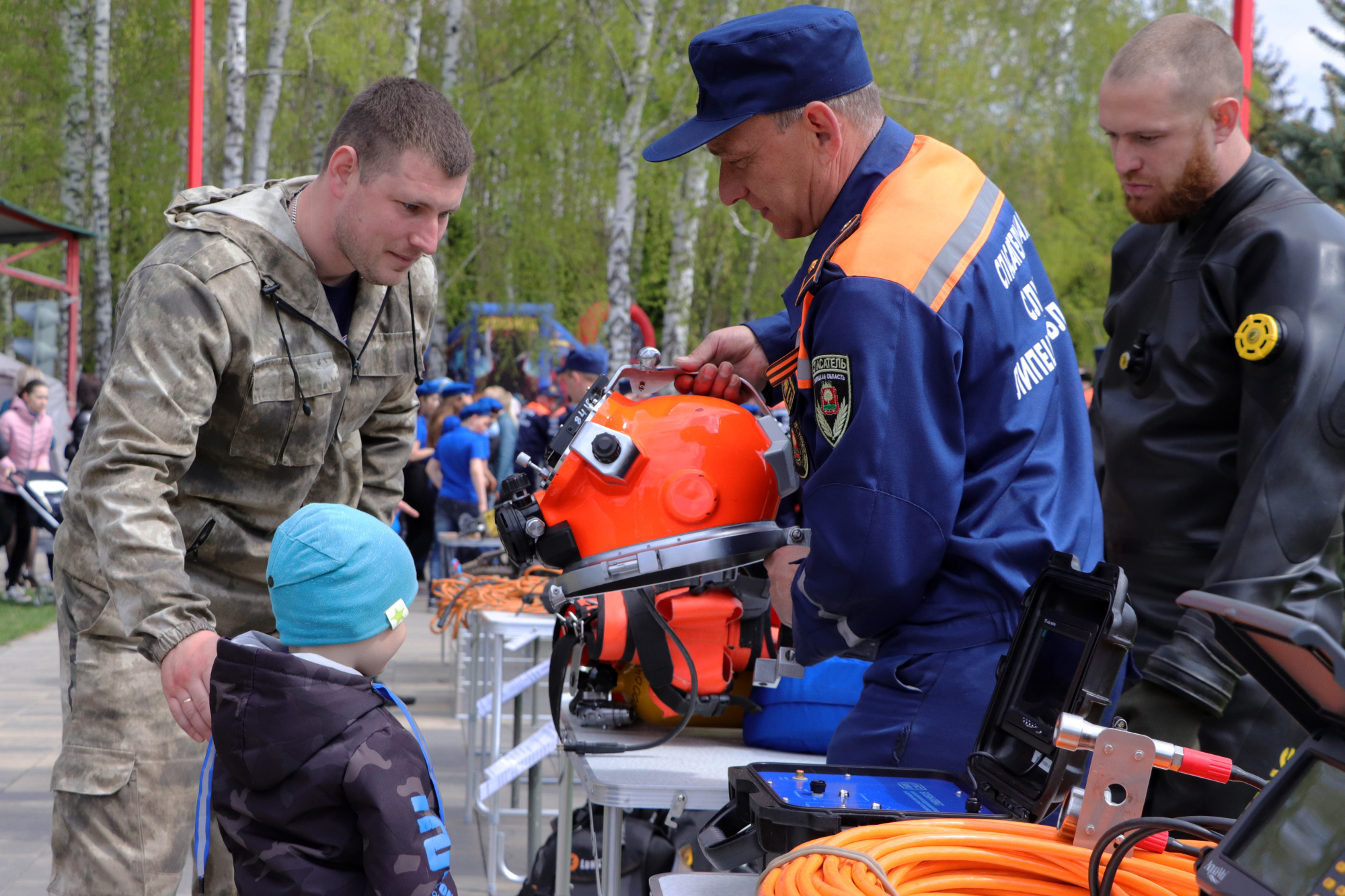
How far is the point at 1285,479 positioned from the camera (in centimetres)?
208

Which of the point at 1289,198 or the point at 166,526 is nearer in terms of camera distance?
the point at 166,526

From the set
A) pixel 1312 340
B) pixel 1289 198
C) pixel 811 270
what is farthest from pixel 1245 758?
pixel 811 270

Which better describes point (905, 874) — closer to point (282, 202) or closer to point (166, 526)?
point (166, 526)

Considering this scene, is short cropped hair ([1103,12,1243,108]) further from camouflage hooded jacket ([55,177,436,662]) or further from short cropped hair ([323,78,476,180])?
camouflage hooded jacket ([55,177,436,662])

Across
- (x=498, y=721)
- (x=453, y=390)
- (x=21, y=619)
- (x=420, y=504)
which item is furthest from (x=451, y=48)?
(x=498, y=721)

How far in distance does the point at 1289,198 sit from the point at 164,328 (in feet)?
7.17

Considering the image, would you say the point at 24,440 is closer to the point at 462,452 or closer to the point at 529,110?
the point at 462,452

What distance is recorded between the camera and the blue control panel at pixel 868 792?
1.47 m

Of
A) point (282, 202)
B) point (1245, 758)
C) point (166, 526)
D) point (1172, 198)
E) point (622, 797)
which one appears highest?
point (1172, 198)

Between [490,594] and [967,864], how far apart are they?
3.96 metres

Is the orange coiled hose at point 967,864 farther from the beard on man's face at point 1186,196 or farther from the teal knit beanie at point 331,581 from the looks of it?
the beard on man's face at point 1186,196

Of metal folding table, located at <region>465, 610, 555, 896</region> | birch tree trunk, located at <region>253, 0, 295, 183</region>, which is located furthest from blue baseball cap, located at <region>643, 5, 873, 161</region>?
Answer: birch tree trunk, located at <region>253, 0, 295, 183</region>

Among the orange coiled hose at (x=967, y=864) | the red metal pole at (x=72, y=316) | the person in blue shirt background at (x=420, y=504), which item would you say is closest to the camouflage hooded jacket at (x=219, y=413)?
the orange coiled hose at (x=967, y=864)

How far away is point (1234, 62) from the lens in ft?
7.91
